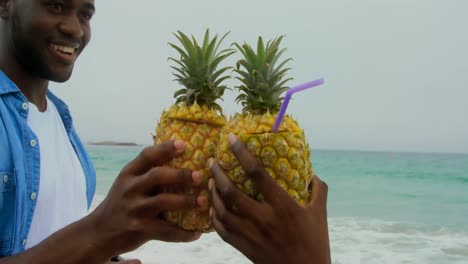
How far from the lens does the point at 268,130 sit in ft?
7.24

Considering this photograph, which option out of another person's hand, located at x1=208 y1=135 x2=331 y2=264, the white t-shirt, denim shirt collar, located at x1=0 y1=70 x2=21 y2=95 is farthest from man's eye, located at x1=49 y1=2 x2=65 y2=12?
another person's hand, located at x1=208 y1=135 x2=331 y2=264

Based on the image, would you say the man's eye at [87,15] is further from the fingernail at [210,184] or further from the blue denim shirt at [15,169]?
the fingernail at [210,184]

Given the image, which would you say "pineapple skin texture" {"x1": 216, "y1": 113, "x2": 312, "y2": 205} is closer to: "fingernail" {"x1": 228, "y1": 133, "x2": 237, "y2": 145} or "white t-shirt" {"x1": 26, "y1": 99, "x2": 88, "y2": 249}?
"fingernail" {"x1": 228, "y1": 133, "x2": 237, "y2": 145}

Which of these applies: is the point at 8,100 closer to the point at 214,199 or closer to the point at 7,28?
the point at 7,28

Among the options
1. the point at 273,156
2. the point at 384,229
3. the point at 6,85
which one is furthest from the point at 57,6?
the point at 384,229

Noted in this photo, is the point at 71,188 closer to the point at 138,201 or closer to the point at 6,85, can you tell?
the point at 6,85

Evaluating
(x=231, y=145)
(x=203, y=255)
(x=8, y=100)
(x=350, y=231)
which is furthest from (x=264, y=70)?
(x=350, y=231)

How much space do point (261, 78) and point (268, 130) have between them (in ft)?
1.05

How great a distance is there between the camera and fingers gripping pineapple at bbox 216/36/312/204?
2111 millimetres

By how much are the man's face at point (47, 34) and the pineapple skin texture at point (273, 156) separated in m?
1.25

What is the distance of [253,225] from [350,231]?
13.0 m

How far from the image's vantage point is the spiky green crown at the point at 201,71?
2562 mm

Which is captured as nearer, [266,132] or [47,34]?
[266,132]

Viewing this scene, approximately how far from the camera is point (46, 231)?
111 inches
